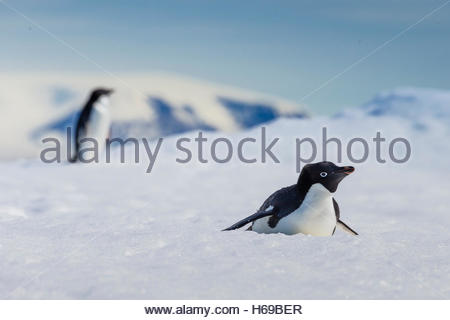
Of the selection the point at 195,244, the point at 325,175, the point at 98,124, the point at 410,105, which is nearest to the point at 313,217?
the point at 325,175

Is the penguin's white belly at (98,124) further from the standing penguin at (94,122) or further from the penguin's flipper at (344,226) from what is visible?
the penguin's flipper at (344,226)

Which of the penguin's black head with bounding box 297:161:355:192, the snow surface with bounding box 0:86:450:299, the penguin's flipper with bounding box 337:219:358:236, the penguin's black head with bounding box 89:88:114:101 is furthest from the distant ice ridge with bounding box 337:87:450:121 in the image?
the penguin's black head with bounding box 297:161:355:192

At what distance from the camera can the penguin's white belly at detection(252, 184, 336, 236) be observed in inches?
156

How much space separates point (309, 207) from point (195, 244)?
33.7 inches

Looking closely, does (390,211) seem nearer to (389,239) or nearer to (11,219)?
(389,239)

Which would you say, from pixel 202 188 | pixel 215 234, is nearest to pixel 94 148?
pixel 202 188

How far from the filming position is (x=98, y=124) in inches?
468

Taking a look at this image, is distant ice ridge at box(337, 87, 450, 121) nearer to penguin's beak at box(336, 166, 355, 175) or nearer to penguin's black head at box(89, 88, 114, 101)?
penguin's black head at box(89, 88, 114, 101)

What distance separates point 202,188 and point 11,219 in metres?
3.90

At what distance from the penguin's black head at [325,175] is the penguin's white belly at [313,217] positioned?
0.04 m

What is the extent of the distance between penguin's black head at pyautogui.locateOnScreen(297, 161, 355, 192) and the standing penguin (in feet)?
28.0

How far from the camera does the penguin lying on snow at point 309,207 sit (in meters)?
3.96

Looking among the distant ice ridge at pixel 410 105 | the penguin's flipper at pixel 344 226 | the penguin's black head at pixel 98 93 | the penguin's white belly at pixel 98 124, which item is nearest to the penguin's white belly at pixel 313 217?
the penguin's flipper at pixel 344 226
